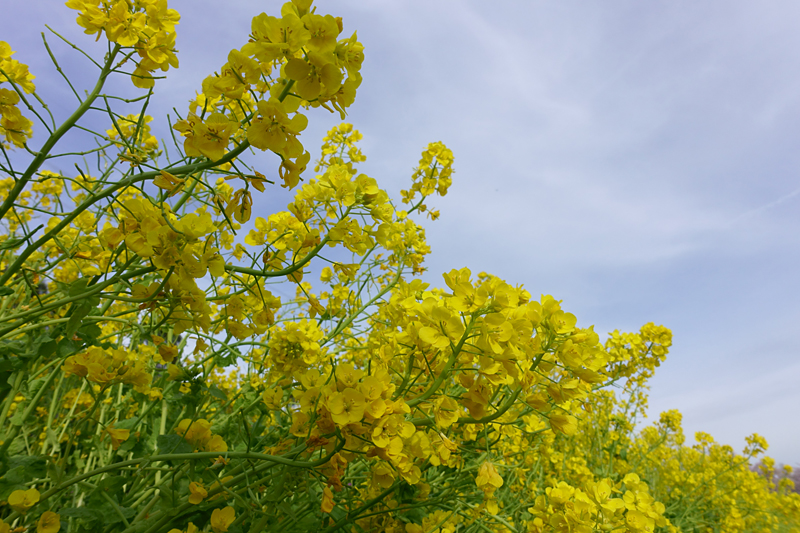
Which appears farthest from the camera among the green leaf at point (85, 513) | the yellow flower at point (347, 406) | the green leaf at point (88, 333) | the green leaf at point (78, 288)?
the green leaf at point (88, 333)

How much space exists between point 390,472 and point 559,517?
764 mm

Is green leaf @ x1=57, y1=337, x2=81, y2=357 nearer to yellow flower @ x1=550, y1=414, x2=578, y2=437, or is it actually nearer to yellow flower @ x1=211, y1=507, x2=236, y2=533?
yellow flower @ x1=211, y1=507, x2=236, y2=533

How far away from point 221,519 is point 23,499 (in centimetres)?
60

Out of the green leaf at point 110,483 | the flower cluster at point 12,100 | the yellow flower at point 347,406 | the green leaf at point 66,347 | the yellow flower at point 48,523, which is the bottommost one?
the yellow flower at point 48,523

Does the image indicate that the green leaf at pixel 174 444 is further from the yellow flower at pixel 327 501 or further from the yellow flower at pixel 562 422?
the yellow flower at pixel 562 422

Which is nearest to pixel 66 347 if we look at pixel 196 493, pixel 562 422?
pixel 196 493

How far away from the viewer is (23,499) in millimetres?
1312

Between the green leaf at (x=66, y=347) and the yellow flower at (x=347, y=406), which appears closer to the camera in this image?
the yellow flower at (x=347, y=406)

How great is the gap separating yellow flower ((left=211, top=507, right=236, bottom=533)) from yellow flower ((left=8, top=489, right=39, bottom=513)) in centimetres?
55

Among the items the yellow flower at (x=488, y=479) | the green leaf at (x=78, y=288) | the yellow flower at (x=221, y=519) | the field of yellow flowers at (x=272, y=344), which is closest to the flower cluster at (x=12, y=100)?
the field of yellow flowers at (x=272, y=344)

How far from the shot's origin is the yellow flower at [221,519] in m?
1.36

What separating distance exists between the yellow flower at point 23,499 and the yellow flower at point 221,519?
55cm

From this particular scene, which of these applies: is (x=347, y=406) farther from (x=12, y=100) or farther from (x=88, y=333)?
(x=12, y=100)

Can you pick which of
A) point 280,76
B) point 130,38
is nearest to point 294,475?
point 280,76
